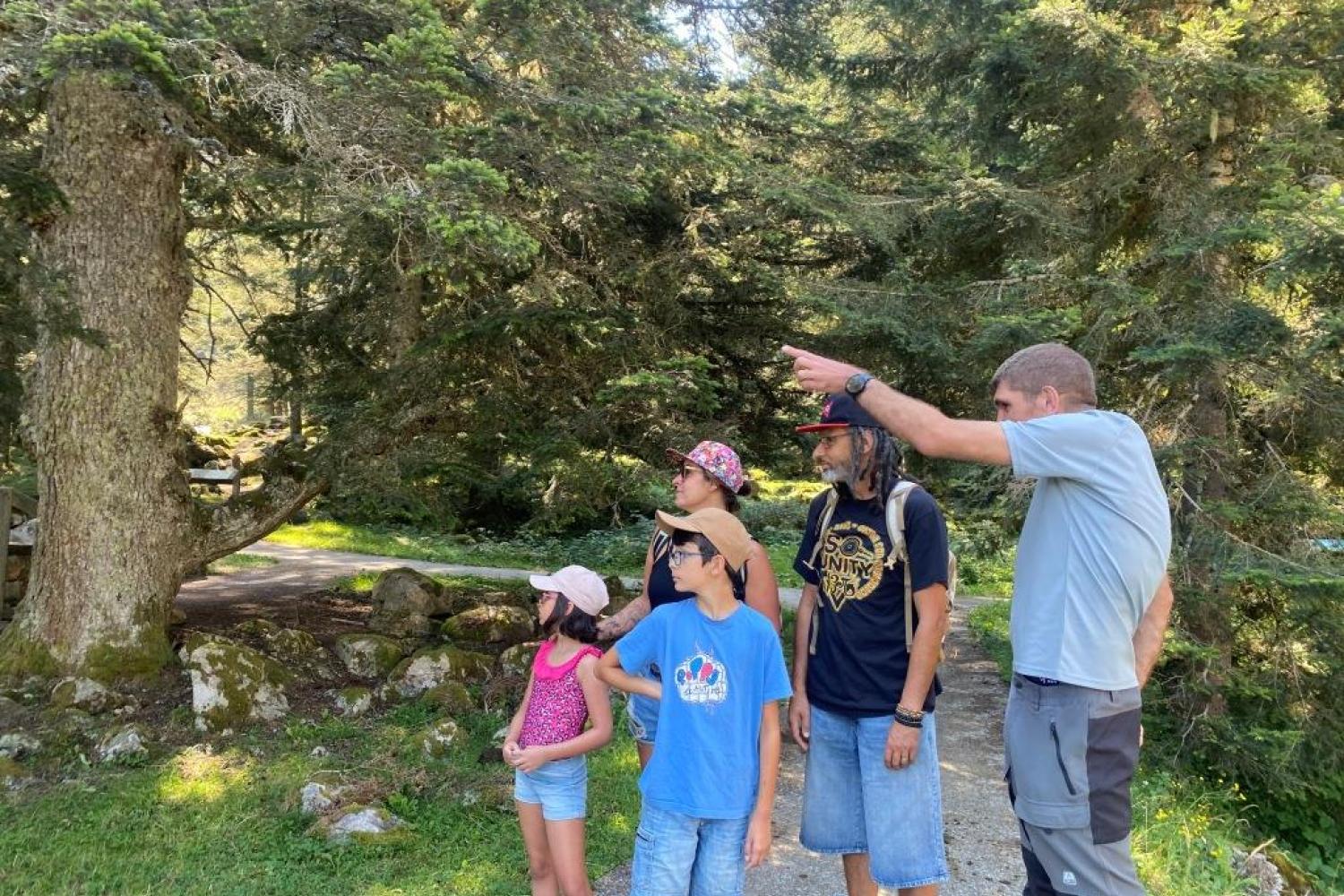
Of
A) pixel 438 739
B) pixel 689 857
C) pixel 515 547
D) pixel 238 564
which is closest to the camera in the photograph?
pixel 689 857

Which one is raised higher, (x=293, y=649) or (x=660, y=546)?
(x=660, y=546)

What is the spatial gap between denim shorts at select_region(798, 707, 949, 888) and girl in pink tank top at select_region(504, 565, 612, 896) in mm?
739

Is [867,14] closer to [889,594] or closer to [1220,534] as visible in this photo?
[1220,534]

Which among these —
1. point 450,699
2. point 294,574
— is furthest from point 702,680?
point 294,574

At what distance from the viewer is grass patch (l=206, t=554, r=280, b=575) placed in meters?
12.1

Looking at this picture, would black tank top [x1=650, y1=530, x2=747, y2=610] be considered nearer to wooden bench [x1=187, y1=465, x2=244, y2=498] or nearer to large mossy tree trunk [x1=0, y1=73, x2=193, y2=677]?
large mossy tree trunk [x1=0, y1=73, x2=193, y2=677]

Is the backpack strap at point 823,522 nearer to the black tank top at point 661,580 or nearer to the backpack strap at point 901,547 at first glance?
the backpack strap at point 901,547

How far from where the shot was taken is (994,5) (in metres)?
6.83

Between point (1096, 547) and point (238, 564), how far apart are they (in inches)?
523

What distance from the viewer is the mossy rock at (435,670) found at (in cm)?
645

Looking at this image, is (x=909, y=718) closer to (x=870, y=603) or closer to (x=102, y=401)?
(x=870, y=603)

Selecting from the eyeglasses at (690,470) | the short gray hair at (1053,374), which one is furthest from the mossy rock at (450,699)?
the short gray hair at (1053,374)

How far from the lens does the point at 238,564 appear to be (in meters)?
13.0

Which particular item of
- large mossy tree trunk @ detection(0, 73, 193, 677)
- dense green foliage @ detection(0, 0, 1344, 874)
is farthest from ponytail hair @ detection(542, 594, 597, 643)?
large mossy tree trunk @ detection(0, 73, 193, 677)
